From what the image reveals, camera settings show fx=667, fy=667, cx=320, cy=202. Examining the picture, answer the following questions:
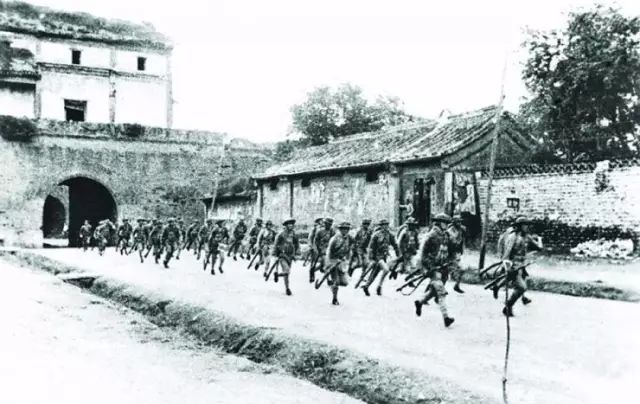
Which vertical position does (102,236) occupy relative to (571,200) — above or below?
below

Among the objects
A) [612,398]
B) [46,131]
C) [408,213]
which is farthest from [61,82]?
[612,398]

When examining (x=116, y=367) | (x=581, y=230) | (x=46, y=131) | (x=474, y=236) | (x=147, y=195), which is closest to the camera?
(x=116, y=367)

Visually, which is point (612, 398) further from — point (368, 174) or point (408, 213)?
point (368, 174)

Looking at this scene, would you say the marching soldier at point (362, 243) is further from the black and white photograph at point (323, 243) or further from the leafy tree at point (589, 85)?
the leafy tree at point (589, 85)

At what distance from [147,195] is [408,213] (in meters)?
15.3

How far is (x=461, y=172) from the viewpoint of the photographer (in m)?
19.1

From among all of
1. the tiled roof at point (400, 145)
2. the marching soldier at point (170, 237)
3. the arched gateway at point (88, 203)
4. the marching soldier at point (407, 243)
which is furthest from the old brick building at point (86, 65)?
the marching soldier at point (407, 243)

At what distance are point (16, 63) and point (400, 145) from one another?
22.0m

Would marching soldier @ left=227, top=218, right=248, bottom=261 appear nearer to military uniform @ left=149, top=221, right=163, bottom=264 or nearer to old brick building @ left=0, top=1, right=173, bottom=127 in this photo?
military uniform @ left=149, top=221, right=163, bottom=264

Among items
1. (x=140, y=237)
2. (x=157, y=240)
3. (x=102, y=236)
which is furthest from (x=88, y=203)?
(x=157, y=240)

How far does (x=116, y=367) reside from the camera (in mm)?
7320

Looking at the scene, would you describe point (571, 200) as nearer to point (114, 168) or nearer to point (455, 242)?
point (455, 242)

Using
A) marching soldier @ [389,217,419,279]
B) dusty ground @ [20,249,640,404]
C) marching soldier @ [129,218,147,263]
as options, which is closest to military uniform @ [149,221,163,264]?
marching soldier @ [129,218,147,263]

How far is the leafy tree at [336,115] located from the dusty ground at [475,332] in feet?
93.9
